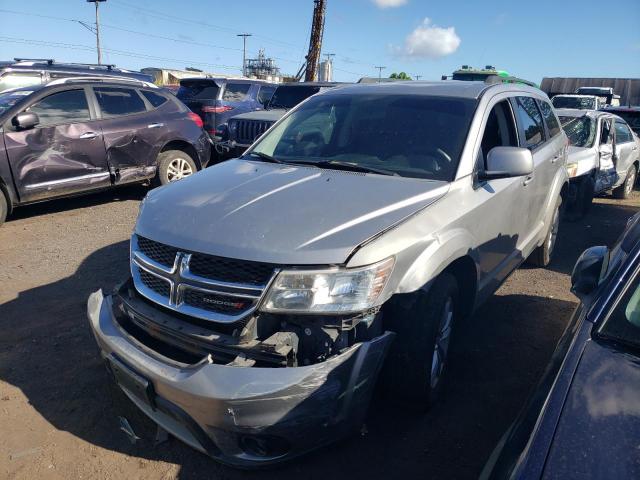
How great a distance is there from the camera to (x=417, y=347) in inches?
100.0

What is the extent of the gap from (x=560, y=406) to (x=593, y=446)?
0.62ft

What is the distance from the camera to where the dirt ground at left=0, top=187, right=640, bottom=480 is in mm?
2578

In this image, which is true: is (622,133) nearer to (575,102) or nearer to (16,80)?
(16,80)

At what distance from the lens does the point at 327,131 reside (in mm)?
3830

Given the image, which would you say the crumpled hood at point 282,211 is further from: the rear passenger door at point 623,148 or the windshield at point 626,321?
the rear passenger door at point 623,148

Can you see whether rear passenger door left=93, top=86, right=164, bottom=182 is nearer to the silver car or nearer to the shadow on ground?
the shadow on ground

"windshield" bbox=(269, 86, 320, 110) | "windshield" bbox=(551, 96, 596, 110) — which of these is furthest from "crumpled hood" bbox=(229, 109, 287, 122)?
"windshield" bbox=(551, 96, 596, 110)

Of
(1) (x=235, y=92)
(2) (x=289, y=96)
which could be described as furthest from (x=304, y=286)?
(1) (x=235, y=92)

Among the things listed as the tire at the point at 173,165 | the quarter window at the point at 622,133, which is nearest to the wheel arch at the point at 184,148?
the tire at the point at 173,165

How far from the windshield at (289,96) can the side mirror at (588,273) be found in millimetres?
8822

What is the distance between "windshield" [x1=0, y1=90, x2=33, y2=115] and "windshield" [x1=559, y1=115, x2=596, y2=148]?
26.7 feet

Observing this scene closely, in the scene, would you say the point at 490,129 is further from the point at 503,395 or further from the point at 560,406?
the point at 560,406

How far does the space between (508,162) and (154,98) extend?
21.1ft

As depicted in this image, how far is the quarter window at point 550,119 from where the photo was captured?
5.06 meters
